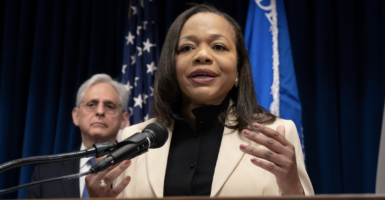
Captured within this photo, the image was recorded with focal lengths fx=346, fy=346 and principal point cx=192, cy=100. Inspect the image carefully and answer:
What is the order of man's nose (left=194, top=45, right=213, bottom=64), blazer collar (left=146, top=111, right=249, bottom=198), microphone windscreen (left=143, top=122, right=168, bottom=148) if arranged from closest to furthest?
microphone windscreen (left=143, top=122, right=168, bottom=148) → blazer collar (left=146, top=111, right=249, bottom=198) → man's nose (left=194, top=45, right=213, bottom=64)

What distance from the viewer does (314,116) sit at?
2682 millimetres

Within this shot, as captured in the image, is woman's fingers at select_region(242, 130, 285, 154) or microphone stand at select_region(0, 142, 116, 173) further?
woman's fingers at select_region(242, 130, 285, 154)

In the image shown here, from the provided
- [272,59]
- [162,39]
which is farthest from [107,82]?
[272,59]

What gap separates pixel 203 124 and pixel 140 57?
165 cm

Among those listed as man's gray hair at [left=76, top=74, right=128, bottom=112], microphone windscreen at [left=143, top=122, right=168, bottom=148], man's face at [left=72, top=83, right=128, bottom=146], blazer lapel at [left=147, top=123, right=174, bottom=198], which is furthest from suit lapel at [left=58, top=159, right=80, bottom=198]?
microphone windscreen at [left=143, top=122, right=168, bottom=148]

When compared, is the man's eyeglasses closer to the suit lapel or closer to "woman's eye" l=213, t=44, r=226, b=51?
the suit lapel

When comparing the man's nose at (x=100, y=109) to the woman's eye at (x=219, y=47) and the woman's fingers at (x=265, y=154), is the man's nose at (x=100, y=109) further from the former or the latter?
the woman's fingers at (x=265, y=154)

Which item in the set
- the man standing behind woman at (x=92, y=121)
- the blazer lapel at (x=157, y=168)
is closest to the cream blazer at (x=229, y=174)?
the blazer lapel at (x=157, y=168)

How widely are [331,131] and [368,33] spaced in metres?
0.79

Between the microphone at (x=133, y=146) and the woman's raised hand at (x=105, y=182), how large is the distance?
0.91ft

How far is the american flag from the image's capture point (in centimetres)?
295

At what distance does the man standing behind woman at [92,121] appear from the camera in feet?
8.12

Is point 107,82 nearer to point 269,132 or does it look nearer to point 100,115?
point 100,115

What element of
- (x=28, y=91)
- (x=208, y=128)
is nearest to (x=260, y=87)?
(x=208, y=128)
